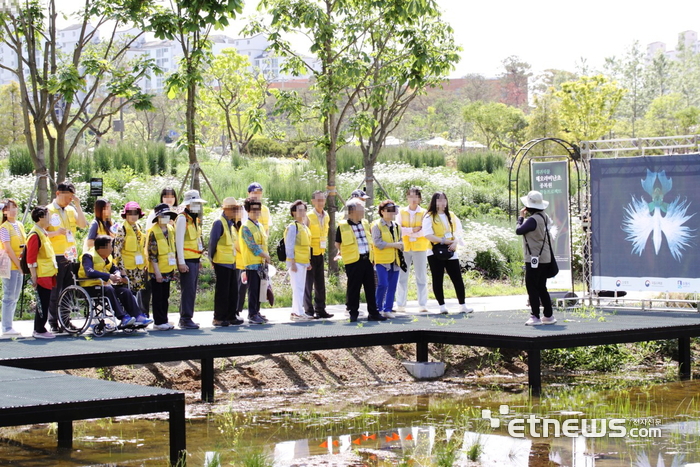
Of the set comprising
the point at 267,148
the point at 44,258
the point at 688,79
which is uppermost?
the point at 688,79

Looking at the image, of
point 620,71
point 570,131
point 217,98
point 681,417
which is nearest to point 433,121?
point 620,71

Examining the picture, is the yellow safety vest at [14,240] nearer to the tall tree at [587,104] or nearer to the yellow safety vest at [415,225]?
the yellow safety vest at [415,225]

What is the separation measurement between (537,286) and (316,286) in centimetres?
324

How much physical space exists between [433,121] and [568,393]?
5891 centimetres

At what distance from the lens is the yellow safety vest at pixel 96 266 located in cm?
1101

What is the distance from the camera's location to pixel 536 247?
11.4 metres

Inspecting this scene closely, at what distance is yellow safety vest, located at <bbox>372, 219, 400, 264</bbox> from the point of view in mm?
13352

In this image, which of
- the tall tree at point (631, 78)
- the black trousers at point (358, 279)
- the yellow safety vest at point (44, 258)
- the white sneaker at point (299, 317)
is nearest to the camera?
the yellow safety vest at point (44, 258)

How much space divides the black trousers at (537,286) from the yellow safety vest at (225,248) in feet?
12.0

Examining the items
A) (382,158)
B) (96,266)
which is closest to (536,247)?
(96,266)

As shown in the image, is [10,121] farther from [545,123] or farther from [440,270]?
[440,270]

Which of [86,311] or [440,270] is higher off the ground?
[440,270]

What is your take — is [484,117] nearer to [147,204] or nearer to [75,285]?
[147,204]

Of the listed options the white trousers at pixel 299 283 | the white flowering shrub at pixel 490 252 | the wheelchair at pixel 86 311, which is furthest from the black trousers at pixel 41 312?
the white flowering shrub at pixel 490 252
